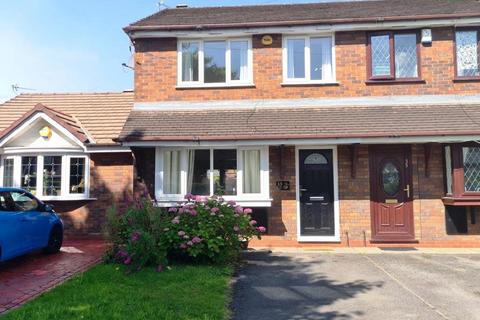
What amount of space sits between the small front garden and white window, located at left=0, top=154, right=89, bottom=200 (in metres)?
4.69

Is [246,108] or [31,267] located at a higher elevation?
[246,108]

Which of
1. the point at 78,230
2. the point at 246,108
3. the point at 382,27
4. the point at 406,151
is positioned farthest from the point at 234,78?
the point at 78,230

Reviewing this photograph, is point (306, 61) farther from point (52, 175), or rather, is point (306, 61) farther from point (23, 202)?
point (52, 175)

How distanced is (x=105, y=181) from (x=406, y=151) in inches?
332

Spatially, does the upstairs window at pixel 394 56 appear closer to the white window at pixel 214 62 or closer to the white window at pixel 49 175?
the white window at pixel 214 62

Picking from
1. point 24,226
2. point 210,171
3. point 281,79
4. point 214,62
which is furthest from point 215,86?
point 24,226

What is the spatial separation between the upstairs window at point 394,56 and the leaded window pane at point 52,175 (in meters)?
9.16

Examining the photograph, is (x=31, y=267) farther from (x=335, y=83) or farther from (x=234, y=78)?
(x=335, y=83)

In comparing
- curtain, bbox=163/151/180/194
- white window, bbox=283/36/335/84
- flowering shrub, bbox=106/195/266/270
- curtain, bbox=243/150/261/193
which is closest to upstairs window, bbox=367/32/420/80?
white window, bbox=283/36/335/84

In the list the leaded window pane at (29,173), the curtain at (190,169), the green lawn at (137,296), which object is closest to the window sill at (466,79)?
the curtain at (190,169)

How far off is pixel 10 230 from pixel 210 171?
481 cm

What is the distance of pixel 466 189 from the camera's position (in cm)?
1009

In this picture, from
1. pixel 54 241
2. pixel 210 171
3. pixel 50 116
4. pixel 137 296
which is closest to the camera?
pixel 137 296

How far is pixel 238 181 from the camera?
424 inches
